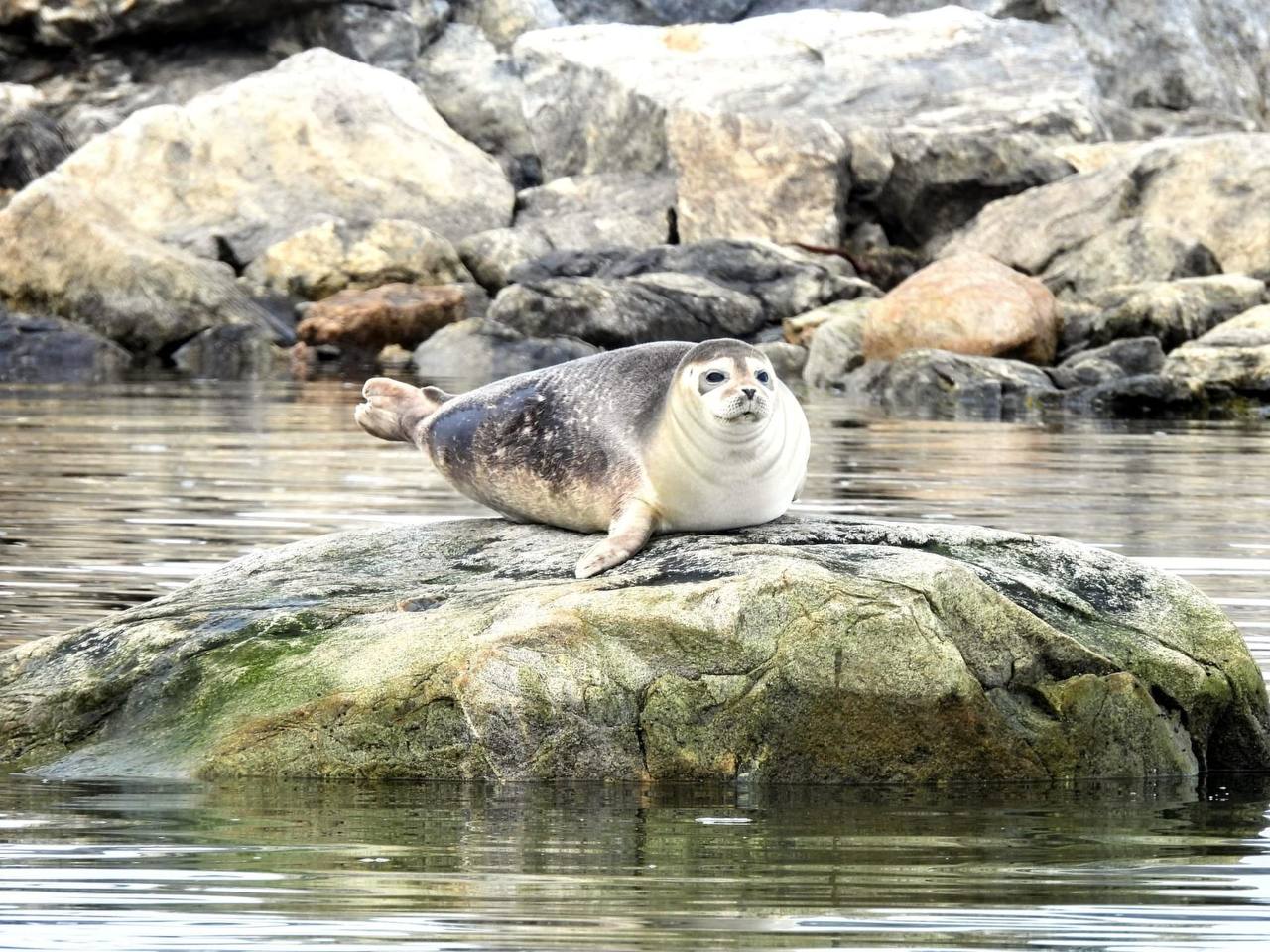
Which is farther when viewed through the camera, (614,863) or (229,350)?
(229,350)

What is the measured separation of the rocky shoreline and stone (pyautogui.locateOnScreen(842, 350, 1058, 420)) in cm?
5

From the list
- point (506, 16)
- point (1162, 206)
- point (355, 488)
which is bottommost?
point (355, 488)

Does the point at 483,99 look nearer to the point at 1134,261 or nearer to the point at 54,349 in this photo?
the point at 54,349

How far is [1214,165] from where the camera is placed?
31.2 meters

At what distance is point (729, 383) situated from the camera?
22.1 ft

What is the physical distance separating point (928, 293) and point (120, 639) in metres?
21.0

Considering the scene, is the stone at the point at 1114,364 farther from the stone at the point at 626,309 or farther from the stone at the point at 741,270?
the stone at the point at 741,270

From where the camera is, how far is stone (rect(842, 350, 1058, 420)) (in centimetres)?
2447

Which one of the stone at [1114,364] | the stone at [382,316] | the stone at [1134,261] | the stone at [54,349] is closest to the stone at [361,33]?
the stone at [382,316]

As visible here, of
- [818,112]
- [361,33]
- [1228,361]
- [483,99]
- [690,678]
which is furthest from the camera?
[361,33]

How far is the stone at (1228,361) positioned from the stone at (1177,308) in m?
1.85

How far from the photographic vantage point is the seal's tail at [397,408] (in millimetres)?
8203

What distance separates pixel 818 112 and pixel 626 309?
8878 millimetres

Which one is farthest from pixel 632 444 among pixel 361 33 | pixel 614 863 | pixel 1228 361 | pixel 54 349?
pixel 361 33
